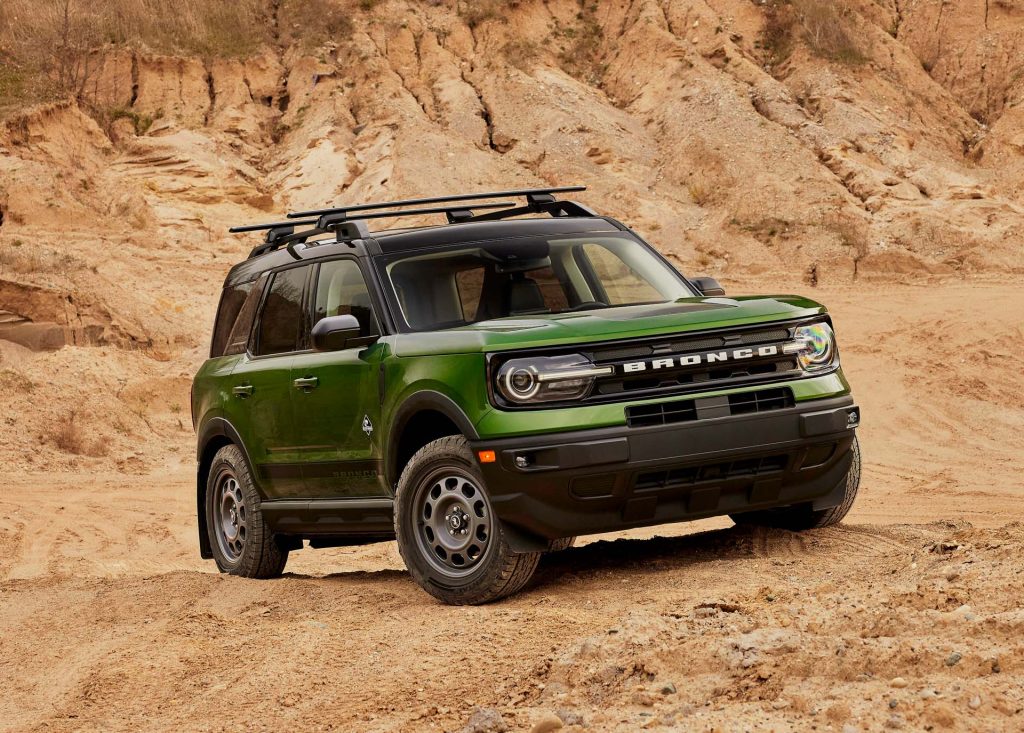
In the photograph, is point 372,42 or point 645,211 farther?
point 372,42

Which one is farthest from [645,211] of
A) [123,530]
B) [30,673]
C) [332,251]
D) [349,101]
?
[30,673]

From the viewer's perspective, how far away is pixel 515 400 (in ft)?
21.4

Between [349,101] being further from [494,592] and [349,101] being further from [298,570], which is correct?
[494,592]

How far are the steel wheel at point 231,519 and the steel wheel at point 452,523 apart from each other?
2334 mm

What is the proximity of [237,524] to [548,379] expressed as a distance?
3.57m

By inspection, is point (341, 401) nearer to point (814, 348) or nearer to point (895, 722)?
point (814, 348)

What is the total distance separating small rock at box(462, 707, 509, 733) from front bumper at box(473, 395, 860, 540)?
1.90m

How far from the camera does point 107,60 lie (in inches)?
1391

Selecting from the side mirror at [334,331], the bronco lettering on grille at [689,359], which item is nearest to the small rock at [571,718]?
the bronco lettering on grille at [689,359]

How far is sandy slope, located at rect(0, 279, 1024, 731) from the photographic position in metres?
4.39

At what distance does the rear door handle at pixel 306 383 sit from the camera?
25.8ft

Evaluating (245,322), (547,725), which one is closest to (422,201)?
(245,322)

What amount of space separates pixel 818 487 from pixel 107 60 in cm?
3166

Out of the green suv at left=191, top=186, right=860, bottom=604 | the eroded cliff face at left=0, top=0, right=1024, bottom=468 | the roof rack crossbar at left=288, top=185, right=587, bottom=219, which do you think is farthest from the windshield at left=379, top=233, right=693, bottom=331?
the eroded cliff face at left=0, top=0, right=1024, bottom=468
